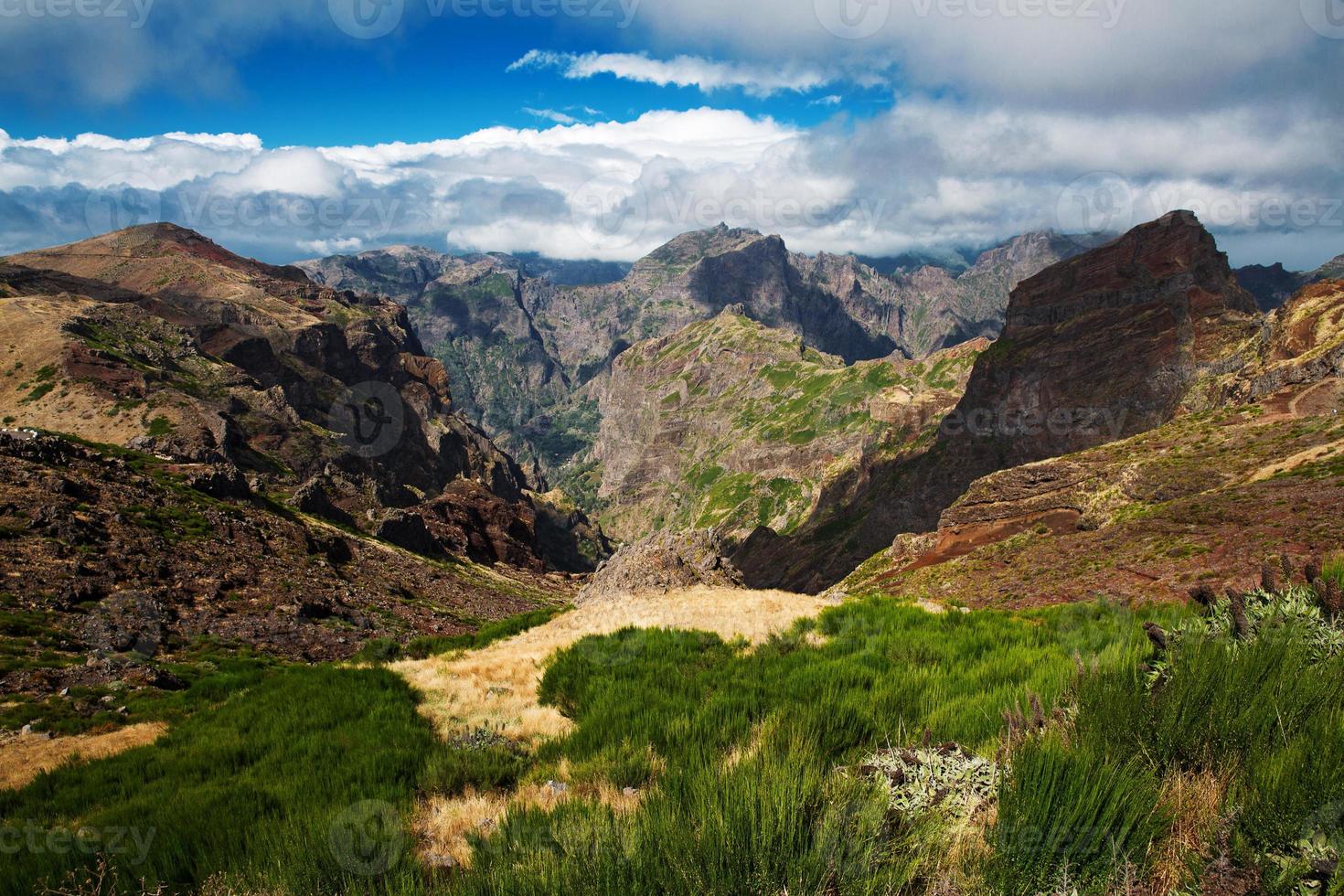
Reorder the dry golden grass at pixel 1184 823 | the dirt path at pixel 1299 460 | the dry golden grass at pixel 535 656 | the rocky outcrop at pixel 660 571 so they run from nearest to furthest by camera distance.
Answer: the dry golden grass at pixel 1184 823 → the dry golden grass at pixel 535 656 → the rocky outcrop at pixel 660 571 → the dirt path at pixel 1299 460

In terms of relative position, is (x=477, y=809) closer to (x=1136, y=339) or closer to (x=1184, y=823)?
(x=1184, y=823)

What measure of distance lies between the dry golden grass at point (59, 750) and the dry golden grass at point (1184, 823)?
12240 millimetres

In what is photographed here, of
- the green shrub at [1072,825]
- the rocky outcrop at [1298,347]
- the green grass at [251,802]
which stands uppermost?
the rocky outcrop at [1298,347]

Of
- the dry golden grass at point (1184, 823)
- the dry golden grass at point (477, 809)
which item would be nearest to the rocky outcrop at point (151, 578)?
the dry golden grass at point (477, 809)

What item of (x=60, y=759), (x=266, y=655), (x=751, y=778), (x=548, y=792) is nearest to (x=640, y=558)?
(x=266, y=655)

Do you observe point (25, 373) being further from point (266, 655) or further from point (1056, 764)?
point (1056, 764)

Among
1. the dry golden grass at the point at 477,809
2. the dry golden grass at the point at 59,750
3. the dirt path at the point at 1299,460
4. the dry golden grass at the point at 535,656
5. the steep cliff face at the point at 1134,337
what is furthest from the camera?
the steep cliff face at the point at 1134,337

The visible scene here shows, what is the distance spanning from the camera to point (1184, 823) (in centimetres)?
421

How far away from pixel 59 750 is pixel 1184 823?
15538 millimetres

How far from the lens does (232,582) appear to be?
41.9m

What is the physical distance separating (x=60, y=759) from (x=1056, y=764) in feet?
42.6

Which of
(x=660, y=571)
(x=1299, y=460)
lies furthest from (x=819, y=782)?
(x=1299, y=460)

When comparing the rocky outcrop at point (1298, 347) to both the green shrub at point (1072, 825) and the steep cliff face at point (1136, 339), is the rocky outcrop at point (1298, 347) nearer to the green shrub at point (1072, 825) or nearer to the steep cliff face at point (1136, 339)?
the steep cliff face at point (1136, 339)

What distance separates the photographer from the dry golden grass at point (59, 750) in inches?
354
